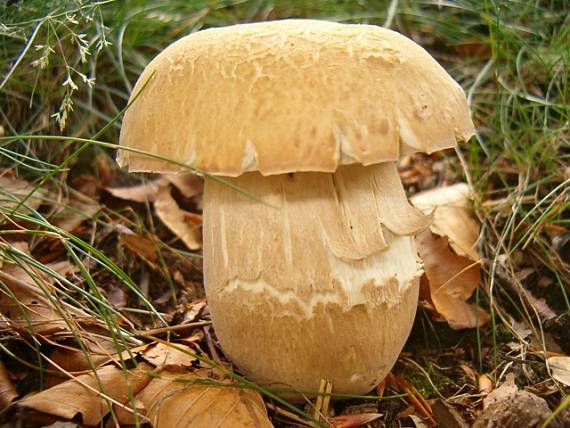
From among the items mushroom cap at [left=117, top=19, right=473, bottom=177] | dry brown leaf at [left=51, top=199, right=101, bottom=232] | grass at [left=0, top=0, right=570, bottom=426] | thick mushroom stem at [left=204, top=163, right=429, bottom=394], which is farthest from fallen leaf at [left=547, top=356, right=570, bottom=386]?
dry brown leaf at [left=51, top=199, right=101, bottom=232]

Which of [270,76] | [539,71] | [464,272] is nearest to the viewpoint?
[270,76]

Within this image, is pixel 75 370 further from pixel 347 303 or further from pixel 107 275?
pixel 347 303

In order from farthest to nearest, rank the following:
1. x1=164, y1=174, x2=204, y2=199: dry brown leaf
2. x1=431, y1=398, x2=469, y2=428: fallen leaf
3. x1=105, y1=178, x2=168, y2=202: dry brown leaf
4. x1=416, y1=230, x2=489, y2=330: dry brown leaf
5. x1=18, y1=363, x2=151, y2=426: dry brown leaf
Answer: x1=164, y1=174, x2=204, y2=199: dry brown leaf, x1=105, y1=178, x2=168, y2=202: dry brown leaf, x1=416, y1=230, x2=489, y2=330: dry brown leaf, x1=431, y1=398, x2=469, y2=428: fallen leaf, x1=18, y1=363, x2=151, y2=426: dry brown leaf

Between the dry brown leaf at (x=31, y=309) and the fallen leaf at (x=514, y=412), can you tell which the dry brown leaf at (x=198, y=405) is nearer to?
the dry brown leaf at (x=31, y=309)

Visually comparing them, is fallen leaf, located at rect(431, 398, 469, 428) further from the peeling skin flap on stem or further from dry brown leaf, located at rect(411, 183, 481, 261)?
dry brown leaf, located at rect(411, 183, 481, 261)

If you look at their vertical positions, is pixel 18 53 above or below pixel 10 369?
above

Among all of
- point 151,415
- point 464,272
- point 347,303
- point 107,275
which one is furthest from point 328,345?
point 107,275
